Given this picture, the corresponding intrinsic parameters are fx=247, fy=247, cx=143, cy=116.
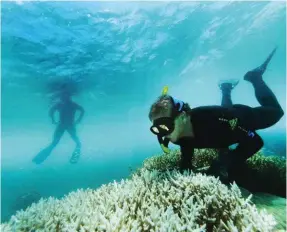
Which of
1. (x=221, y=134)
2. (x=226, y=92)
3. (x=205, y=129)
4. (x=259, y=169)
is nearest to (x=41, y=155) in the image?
(x=226, y=92)

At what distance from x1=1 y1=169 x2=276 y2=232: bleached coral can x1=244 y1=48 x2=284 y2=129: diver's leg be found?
271 cm

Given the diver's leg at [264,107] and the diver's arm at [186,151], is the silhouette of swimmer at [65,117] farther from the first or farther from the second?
the diver's arm at [186,151]

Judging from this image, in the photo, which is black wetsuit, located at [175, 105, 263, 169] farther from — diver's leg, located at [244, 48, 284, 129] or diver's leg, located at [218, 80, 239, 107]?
diver's leg, located at [218, 80, 239, 107]

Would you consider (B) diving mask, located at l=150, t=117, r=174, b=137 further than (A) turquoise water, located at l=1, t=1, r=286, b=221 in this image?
No

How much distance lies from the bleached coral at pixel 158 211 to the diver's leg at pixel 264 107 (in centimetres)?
271

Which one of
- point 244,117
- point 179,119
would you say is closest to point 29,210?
point 179,119

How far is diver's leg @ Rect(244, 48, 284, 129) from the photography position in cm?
591

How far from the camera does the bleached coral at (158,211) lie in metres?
2.80

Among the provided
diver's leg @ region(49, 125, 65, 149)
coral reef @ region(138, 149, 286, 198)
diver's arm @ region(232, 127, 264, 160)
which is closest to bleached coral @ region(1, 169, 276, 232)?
diver's arm @ region(232, 127, 264, 160)

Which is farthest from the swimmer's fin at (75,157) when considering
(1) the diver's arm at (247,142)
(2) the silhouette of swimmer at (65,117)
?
(1) the diver's arm at (247,142)

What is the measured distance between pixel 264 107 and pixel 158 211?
458 centimetres

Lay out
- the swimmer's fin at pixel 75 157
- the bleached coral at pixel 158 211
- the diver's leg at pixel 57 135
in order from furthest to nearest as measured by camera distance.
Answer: the diver's leg at pixel 57 135 < the swimmer's fin at pixel 75 157 < the bleached coral at pixel 158 211

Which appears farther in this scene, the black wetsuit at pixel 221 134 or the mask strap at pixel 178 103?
the black wetsuit at pixel 221 134

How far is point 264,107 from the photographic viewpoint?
20.5ft
